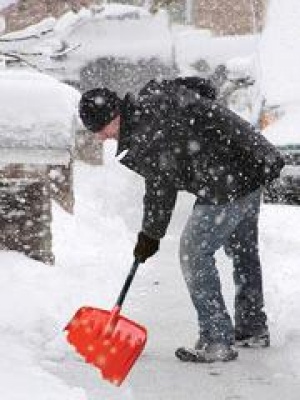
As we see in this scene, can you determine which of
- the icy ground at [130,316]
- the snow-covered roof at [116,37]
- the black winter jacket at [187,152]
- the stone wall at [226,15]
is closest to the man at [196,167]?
the black winter jacket at [187,152]

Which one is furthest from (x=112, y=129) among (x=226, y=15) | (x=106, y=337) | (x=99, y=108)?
(x=226, y=15)

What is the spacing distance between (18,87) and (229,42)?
12982 mm

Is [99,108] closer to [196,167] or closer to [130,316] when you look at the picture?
[196,167]

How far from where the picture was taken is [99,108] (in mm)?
4582

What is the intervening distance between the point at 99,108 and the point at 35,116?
1.15m

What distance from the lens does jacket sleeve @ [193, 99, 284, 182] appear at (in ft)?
15.5

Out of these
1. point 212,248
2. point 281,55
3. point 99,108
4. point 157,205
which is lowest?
point 281,55

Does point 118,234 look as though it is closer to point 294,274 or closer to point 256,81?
point 294,274

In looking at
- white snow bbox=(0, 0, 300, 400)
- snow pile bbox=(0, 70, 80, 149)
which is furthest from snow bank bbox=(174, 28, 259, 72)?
snow pile bbox=(0, 70, 80, 149)

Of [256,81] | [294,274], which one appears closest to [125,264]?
[294,274]

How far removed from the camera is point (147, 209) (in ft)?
15.3

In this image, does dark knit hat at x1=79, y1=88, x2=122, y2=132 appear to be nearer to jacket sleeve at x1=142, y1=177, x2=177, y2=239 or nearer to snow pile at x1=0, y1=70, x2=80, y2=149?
jacket sleeve at x1=142, y1=177, x2=177, y2=239

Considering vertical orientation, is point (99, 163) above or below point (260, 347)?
below

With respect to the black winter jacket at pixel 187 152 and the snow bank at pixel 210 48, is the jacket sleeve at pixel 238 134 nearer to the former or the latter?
the black winter jacket at pixel 187 152
